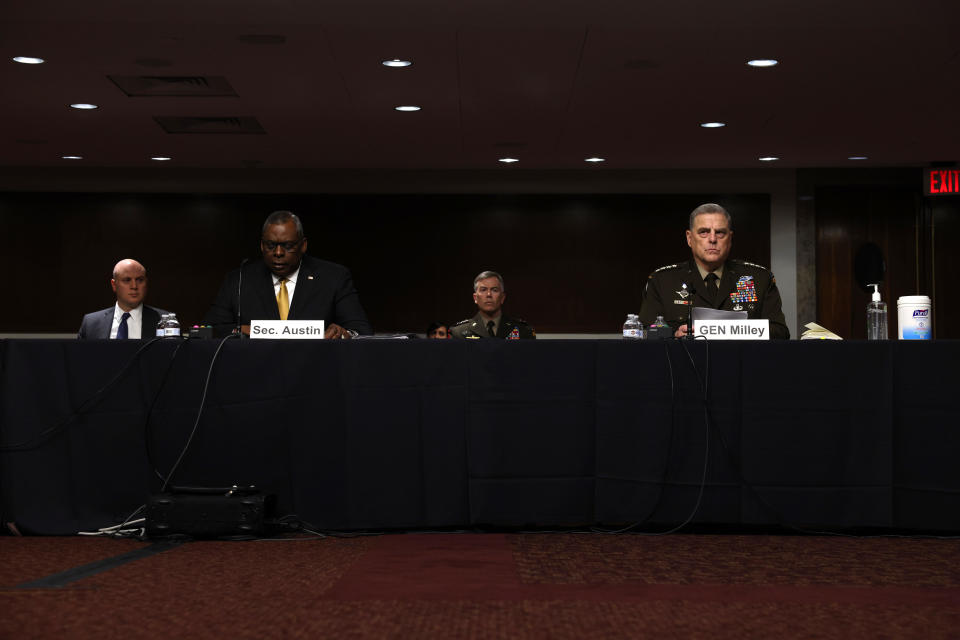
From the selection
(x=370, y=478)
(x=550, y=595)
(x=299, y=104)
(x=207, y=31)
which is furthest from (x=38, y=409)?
(x=299, y=104)

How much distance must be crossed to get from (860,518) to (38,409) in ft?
8.99

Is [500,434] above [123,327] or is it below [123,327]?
below

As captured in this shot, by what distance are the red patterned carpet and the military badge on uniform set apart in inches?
39.4

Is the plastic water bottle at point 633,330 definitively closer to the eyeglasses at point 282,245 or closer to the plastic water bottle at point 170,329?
the eyeglasses at point 282,245

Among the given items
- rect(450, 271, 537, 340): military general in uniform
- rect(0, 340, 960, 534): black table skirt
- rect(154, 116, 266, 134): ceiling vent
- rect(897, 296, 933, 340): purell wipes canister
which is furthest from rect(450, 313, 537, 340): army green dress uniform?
rect(154, 116, 266, 134): ceiling vent

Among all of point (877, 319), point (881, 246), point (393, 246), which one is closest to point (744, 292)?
point (877, 319)

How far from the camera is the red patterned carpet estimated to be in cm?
198

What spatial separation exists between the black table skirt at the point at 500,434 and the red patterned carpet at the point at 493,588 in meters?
0.12

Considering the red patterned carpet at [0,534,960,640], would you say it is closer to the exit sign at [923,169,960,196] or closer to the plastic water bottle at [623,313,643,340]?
the plastic water bottle at [623,313,643,340]

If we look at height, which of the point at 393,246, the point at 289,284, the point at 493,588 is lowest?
the point at 493,588

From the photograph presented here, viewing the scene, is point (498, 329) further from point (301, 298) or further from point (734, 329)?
point (734, 329)

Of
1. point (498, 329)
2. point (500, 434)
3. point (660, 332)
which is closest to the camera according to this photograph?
point (500, 434)

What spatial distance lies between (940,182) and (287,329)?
686 centimetres

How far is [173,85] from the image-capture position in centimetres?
595
